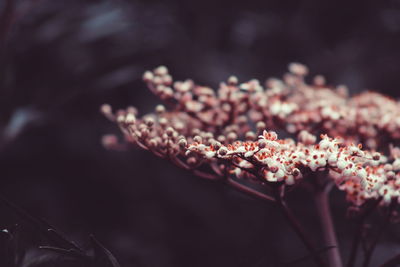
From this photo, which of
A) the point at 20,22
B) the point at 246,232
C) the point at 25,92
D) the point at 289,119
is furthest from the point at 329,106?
the point at 20,22

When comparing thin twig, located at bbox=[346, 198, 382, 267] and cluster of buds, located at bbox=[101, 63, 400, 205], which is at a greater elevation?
cluster of buds, located at bbox=[101, 63, 400, 205]

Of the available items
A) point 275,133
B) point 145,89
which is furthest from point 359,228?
point 145,89

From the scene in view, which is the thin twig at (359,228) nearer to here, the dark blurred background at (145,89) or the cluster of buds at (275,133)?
the cluster of buds at (275,133)

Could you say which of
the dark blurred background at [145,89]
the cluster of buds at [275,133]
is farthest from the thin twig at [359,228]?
the dark blurred background at [145,89]

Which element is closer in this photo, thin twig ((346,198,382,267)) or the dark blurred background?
thin twig ((346,198,382,267))

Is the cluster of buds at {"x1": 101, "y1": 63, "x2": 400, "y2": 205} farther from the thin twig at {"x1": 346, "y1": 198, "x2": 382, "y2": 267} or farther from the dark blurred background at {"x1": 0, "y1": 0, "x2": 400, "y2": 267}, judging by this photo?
the dark blurred background at {"x1": 0, "y1": 0, "x2": 400, "y2": 267}

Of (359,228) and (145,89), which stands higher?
(145,89)

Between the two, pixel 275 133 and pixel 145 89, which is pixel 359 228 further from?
pixel 145 89

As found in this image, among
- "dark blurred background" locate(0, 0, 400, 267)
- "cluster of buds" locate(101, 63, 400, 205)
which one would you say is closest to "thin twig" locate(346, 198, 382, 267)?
"cluster of buds" locate(101, 63, 400, 205)
